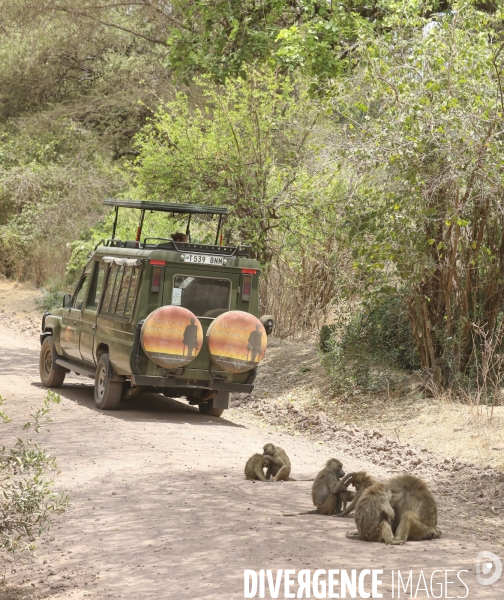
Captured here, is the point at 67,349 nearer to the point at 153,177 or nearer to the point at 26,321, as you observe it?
the point at 153,177

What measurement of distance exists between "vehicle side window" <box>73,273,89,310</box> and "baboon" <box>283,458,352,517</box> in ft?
22.5

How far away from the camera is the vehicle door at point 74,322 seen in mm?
14320

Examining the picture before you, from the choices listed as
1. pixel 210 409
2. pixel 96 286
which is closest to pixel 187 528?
pixel 210 409

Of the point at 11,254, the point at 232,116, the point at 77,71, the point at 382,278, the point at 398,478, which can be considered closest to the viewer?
the point at 398,478

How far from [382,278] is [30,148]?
21.0 m

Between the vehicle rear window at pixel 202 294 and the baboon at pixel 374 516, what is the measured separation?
5.57 meters

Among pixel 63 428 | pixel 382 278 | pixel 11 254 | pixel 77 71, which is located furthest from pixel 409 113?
pixel 77 71

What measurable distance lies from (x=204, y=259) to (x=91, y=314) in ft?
7.14

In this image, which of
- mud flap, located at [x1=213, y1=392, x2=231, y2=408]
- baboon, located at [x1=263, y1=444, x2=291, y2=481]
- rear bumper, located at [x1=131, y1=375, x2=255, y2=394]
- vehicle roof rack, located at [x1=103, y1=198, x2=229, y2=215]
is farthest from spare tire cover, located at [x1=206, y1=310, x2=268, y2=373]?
baboon, located at [x1=263, y1=444, x2=291, y2=481]

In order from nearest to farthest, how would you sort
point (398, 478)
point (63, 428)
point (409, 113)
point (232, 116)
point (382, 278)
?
point (398, 478) → point (63, 428) → point (409, 113) → point (382, 278) → point (232, 116)

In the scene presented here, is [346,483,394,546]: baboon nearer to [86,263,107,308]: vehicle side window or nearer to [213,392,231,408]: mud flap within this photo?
[213,392,231,408]: mud flap

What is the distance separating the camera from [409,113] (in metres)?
12.5

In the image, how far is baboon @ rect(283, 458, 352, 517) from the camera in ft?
27.0

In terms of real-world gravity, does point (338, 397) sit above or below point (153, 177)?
below
